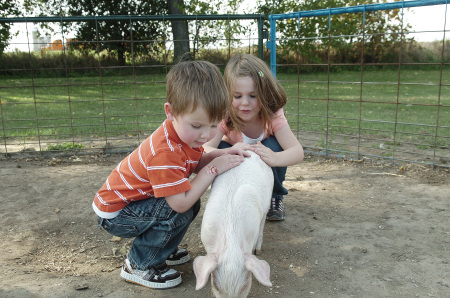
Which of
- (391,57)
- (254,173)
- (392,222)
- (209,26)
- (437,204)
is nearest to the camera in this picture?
(254,173)

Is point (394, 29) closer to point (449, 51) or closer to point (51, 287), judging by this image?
Result: point (449, 51)

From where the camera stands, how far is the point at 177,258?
310 cm

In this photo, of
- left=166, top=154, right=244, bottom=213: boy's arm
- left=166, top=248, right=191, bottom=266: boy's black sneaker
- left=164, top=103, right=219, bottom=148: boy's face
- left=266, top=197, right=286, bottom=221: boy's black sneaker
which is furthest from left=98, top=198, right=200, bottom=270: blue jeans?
left=266, top=197, right=286, bottom=221: boy's black sneaker

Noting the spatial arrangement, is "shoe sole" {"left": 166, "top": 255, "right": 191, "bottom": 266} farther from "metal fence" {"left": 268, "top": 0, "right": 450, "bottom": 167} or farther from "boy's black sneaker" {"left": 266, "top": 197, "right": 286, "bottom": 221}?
"metal fence" {"left": 268, "top": 0, "right": 450, "bottom": 167}

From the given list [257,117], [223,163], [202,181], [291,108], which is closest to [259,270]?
[202,181]

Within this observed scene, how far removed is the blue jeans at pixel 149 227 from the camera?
2.73 metres

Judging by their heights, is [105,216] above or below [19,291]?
above

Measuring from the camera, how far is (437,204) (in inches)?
156

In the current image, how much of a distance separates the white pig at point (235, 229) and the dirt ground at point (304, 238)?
16.2 inches

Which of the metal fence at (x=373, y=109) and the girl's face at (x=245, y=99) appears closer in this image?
the girl's face at (x=245, y=99)

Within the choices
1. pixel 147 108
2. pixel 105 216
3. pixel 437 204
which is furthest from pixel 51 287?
pixel 147 108

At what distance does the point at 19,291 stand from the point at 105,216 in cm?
67

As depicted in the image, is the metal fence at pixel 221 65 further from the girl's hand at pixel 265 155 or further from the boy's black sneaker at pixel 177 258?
the boy's black sneaker at pixel 177 258

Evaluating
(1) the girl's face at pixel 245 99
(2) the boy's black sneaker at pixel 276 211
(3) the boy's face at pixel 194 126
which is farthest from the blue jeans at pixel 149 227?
(2) the boy's black sneaker at pixel 276 211
